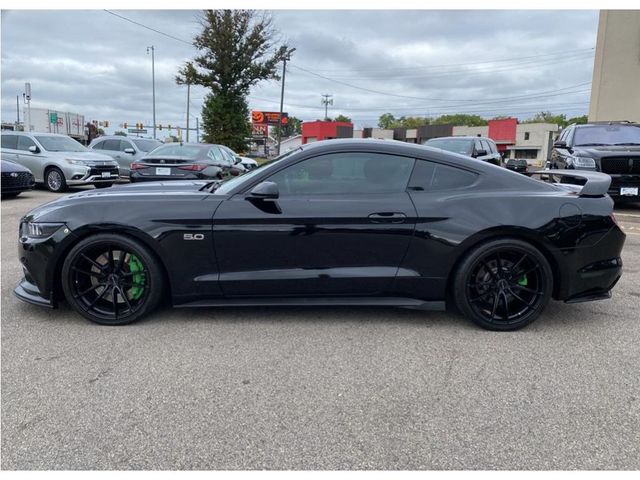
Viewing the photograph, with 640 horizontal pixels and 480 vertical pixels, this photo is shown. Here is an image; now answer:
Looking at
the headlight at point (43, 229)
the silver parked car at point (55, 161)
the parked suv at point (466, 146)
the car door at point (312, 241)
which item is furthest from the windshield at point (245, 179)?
the silver parked car at point (55, 161)

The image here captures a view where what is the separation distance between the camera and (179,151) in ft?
34.9

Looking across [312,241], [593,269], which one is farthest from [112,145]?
[593,269]

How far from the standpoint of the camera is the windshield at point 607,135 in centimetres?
970

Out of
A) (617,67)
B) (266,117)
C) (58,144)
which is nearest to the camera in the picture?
(58,144)

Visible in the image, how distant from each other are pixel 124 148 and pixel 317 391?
595 inches

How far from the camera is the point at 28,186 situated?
1105 cm

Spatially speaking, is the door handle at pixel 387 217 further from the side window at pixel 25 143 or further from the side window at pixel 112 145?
the side window at pixel 112 145

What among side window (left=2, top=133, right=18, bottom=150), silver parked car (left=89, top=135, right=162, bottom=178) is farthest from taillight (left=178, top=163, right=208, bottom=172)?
side window (left=2, top=133, right=18, bottom=150)

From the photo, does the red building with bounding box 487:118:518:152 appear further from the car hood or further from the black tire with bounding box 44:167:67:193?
the black tire with bounding box 44:167:67:193

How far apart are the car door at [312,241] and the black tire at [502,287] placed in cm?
54

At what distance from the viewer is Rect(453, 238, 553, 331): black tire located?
11.6ft

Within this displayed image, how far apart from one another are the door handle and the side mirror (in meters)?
0.71

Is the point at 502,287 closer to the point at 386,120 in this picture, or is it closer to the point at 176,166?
the point at 176,166

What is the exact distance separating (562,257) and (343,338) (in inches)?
67.7
